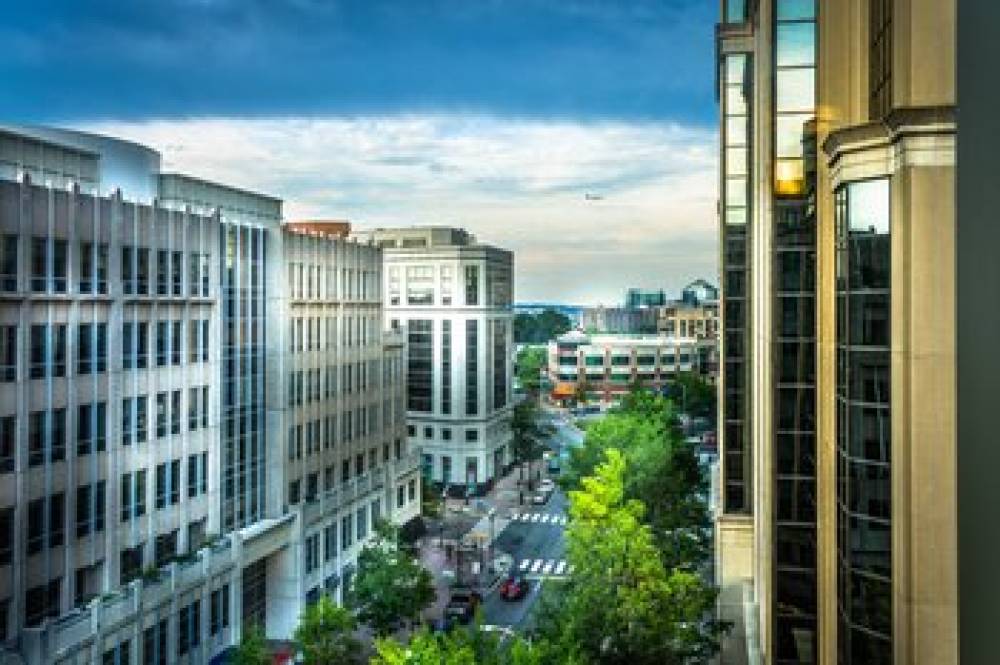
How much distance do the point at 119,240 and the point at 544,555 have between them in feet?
35.3

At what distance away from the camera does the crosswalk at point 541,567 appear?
1617 centimetres

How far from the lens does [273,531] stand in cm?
1242

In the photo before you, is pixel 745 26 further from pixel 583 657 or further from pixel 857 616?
pixel 857 616

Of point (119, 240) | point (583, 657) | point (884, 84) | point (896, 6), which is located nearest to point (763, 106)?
point (884, 84)

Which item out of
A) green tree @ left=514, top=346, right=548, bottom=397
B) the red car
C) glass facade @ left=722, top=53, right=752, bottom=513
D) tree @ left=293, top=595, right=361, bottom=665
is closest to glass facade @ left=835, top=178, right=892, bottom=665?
tree @ left=293, top=595, right=361, bottom=665

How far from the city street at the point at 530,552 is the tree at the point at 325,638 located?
13.5 feet

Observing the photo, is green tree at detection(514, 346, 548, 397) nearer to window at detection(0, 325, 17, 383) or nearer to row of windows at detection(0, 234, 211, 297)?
row of windows at detection(0, 234, 211, 297)

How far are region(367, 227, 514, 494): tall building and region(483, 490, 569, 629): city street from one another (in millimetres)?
2431

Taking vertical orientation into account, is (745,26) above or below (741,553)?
above

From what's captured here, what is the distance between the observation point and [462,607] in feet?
45.8

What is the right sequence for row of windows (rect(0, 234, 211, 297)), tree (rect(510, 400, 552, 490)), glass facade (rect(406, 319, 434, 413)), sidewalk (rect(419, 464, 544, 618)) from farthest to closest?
tree (rect(510, 400, 552, 490)) → glass facade (rect(406, 319, 434, 413)) → sidewalk (rect(419, 464, 544, 618)) → row of windows (rect(0, 234, 211, 297))

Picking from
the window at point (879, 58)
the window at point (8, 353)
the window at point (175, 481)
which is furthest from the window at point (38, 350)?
the window at point (879, 58)

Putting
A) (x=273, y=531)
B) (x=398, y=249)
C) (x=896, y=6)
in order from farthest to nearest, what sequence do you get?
(x=398, y=249)
(x=273, y=531)
(x=896, y=6)

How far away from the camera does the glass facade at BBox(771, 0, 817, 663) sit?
5.74 meters
